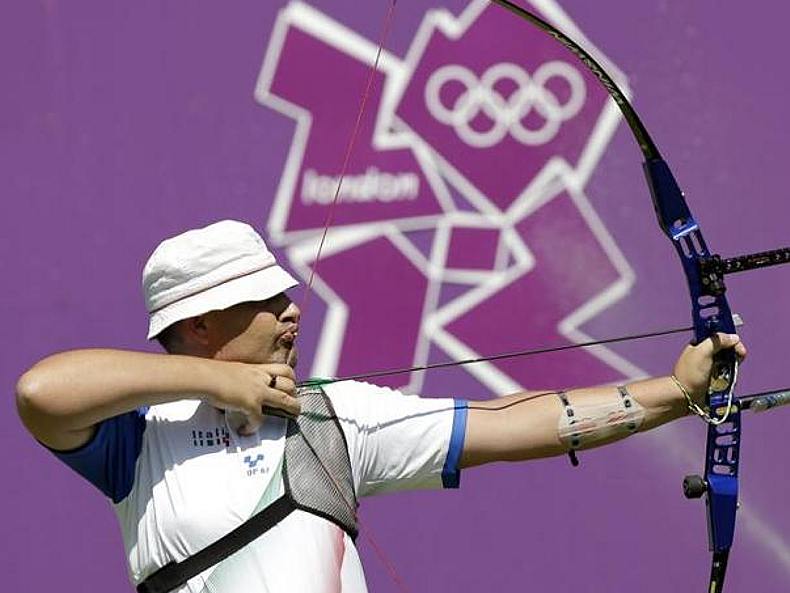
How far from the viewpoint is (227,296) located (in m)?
1.92

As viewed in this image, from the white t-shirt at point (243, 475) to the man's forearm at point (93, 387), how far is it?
0.19 feet

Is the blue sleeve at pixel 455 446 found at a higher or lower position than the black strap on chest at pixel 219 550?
higher

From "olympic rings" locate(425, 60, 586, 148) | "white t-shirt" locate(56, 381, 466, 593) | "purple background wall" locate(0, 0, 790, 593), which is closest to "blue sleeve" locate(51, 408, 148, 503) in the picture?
"white t-shirt" locate(56, 381, 466, 593)

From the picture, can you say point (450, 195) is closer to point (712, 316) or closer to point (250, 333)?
point (712, 316)

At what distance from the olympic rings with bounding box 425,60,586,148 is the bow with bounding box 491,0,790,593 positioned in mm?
569

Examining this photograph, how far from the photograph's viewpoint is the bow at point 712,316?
207cm

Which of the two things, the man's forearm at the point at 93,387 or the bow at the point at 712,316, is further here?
the bow at the point at 712,316

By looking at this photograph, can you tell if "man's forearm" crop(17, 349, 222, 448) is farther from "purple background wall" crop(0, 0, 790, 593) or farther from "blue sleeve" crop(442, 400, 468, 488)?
"purple background wall" crop(0, 0, 790, 593)

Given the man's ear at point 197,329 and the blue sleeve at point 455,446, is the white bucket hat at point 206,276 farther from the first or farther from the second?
the blue sleeve at point 455,446

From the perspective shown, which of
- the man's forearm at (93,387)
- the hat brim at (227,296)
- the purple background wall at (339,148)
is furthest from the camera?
the purple background wall at (339,148)

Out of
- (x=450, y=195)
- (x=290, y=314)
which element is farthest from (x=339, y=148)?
(x=290, y=314)

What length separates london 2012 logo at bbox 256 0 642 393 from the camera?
274cm

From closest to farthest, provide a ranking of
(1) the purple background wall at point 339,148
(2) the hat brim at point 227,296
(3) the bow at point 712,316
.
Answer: (2) the hat brim at point 227,296 < (3) the bow at point 712,316 < (1) the purple background wall at point 339,148

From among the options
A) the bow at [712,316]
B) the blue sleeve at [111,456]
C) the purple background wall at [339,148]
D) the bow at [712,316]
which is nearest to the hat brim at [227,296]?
the blue sleeve at [111,456]
